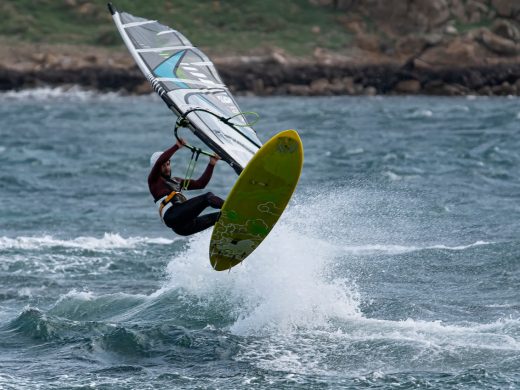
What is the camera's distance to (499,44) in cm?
4344

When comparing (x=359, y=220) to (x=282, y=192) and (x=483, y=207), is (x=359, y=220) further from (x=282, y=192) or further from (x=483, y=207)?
(x=282, y=192)

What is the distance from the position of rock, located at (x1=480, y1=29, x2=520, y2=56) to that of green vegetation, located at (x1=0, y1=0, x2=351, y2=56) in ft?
21.6

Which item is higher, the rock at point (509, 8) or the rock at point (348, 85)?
the rock at point (509, 8)

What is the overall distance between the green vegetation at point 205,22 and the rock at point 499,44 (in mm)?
6577

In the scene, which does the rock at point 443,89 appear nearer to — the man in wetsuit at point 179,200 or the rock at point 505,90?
the rock at point 505,90

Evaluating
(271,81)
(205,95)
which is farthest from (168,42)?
(271,81)

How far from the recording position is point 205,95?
12641 mm

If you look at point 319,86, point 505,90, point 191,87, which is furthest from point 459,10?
point 191,87

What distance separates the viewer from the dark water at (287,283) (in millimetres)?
9922

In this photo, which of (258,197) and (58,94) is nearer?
(258,197)

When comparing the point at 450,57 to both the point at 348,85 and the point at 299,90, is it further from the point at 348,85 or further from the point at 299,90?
the point at 299,90

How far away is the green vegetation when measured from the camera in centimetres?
4679

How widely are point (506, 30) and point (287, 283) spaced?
35.0 m

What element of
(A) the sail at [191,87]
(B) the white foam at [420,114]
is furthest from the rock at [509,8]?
(A) the sail at [191,87]
